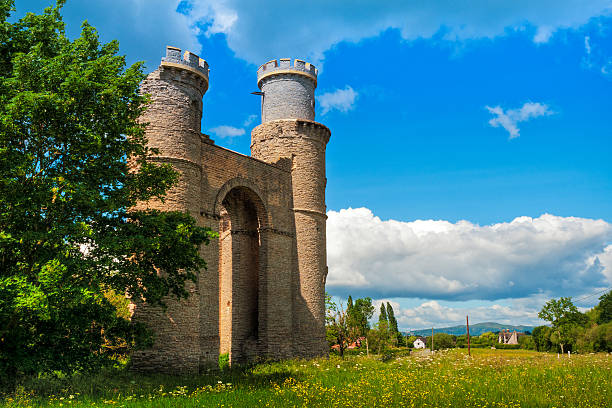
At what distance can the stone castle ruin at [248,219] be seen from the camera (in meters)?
19.7

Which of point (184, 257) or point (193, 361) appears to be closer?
point (184, 257)

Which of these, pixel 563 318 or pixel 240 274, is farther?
pixel 563 318

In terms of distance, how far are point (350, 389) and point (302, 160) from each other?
15685 mm

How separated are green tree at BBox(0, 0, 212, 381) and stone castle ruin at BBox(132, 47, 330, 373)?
13.8 feet

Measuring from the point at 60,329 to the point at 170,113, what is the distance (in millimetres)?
9908

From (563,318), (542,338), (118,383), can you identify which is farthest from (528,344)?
(118,383)

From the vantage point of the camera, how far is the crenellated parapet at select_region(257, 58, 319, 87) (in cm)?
2792

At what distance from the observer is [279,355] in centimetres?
2378

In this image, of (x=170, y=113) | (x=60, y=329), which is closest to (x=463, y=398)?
(x=60, y=329)

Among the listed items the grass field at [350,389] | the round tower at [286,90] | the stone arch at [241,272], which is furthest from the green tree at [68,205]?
the round tower at [286,90]

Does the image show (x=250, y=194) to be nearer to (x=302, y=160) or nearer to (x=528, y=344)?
(x=302, y=160)

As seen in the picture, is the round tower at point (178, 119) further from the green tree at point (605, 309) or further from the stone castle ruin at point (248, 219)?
the green tree at point (605, 309)

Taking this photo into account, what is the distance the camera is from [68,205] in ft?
44.4

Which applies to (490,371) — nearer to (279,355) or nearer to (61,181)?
(279,355)
